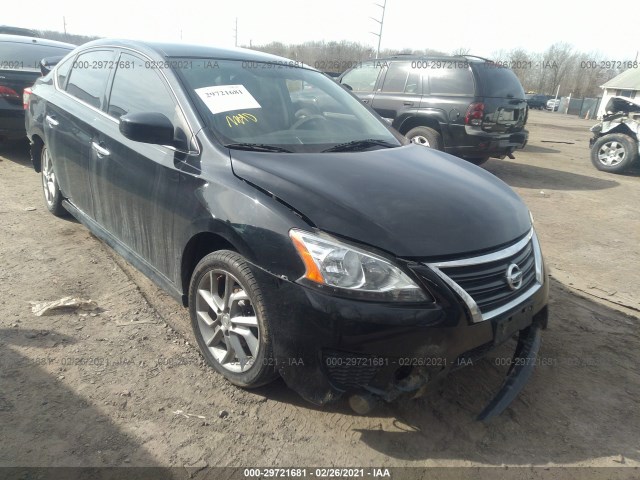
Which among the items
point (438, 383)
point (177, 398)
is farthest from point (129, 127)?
point (438, 383)

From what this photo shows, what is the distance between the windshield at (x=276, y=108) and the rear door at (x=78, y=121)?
39.0 inches

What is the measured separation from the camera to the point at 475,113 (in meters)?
7.56

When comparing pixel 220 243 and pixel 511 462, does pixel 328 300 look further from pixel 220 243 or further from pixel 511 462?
pixel 511 462

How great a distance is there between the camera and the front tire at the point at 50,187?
181 inches

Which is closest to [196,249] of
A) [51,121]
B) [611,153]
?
[51,121]

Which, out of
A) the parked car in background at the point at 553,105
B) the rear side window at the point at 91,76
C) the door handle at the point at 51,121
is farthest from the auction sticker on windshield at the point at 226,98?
the parked car in background at the point at 553,105

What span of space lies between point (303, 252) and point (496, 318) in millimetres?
935

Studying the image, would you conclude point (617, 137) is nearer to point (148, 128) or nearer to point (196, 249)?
point (196, 249)

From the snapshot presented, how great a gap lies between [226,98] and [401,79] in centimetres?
633

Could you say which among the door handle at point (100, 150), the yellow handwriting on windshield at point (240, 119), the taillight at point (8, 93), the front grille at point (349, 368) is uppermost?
the yellow handwriting on windshield at point (240, 119)

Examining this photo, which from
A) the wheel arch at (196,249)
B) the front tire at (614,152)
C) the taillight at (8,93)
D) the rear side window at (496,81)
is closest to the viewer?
the wheel arch at (196,249)

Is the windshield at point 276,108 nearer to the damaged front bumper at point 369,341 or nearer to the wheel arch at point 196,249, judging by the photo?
the wheel arch at point 196,249

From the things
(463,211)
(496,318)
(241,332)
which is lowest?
(241,332)

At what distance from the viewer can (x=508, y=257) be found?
2375mm
